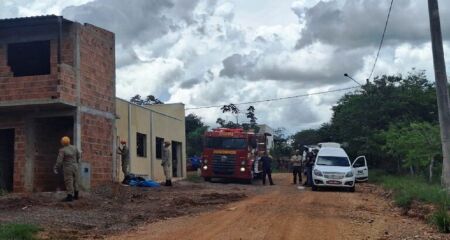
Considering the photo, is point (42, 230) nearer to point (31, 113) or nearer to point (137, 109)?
point (31, 113)

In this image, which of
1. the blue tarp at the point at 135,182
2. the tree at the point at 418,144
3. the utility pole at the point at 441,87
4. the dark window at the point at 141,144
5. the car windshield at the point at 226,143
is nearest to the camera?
the utility pole at the point at 441,87

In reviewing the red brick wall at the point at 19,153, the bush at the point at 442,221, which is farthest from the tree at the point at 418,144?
the red brick wall at the point at 19,153

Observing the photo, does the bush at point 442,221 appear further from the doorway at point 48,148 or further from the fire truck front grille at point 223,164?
the fire truck front grille at point 223,164

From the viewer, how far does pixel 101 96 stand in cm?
2189

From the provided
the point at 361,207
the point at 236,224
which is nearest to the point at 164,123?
the point at 361,207

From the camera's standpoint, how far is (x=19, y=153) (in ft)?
66.6

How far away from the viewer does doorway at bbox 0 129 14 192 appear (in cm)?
2183

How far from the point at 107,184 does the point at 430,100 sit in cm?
2135

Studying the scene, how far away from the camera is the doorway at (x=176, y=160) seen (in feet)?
117

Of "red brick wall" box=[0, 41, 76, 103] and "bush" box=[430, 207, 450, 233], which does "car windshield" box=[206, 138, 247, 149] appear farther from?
"bush" box=[430, 207, 450, 233]

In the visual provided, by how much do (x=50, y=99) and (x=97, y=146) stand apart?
121 inches

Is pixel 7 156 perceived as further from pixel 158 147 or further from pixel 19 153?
pixel 158 147

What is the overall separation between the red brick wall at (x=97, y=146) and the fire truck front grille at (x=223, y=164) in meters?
8.14

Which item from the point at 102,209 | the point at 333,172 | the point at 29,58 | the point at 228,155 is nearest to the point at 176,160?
the point at 228,155
